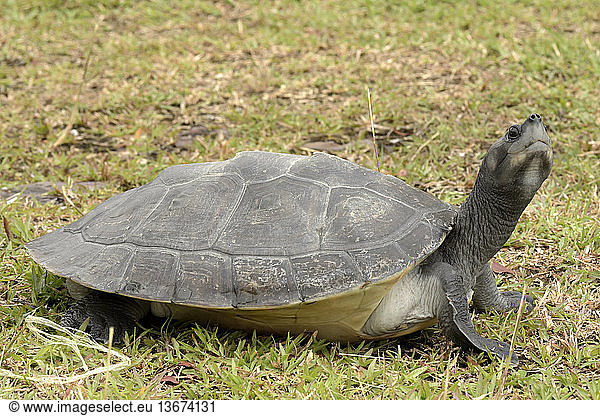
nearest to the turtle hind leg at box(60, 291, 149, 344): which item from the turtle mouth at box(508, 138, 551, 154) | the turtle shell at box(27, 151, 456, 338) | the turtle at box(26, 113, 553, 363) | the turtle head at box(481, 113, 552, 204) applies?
the turtle at box(26, 113, 553, 363)

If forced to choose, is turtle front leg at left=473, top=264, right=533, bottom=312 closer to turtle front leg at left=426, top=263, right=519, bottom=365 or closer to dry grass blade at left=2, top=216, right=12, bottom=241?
turtle front leg at left=426, top=263, right=519, bottom=365

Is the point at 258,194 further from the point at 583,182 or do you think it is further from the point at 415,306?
the point at 583,182

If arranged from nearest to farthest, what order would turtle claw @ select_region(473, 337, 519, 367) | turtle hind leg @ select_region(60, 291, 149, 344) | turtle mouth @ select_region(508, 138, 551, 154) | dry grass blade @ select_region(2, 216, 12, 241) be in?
turtle mouth @ select_region(508, 138, 551, 154)
turtle claw @ select_region(473, 337, 519, 367)
turtle hind leg @ select_region(60, 291, 149, 344)
dry grass blade @ select_region(2, 216, 12, 241)

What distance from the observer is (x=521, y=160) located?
2807mm

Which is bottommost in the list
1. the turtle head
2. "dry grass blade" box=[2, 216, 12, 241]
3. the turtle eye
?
"dry grass blade" box=[2, 216, 12, 241]

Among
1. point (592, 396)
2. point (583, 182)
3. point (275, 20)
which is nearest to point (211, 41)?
point (275, 20)

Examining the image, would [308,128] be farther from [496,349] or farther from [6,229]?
[496,349]

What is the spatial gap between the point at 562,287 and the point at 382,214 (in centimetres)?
115

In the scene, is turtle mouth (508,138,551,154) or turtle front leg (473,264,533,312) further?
turtle front leg (473,264,533,312)

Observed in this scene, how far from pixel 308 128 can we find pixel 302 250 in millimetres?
2935

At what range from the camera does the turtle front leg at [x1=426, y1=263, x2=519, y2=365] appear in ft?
9.56

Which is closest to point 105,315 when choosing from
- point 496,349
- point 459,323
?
point 459,323

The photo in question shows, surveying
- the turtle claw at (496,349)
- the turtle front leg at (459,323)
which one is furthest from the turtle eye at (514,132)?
the turtle claw at (496,349)

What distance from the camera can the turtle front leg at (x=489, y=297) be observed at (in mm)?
3297
